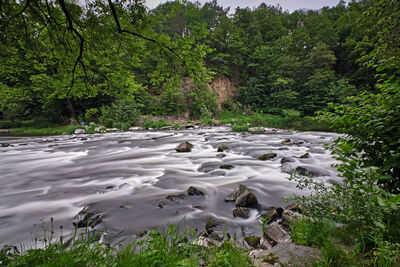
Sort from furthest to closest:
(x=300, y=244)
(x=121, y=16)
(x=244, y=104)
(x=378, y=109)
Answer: (x=244, y=104), (x=121, y=16), (x=378, y=109), (x=300, y=244)

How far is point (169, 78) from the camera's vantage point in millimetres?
4348

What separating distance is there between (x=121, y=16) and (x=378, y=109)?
4291mm

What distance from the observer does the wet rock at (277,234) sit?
7.01 feet

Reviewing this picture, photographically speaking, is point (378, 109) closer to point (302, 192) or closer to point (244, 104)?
point (302, 192)

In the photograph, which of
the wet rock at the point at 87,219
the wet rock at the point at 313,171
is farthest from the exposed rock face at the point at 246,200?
the wet rock at the point at 87,219

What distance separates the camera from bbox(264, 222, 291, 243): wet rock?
2138 millimetres

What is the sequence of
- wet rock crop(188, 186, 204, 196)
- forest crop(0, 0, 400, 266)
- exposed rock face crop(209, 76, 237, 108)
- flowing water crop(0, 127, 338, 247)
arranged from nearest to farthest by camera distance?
forest crop(0, 0, 400, 266) → flowing water crop(0, 127, 338, 247) → wet rock crop(188, 186, 204, 196) → exposed rock face crop(209, 76, 237, 108)

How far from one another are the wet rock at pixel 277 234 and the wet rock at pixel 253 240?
12cm

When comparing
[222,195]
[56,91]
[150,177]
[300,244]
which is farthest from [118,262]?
[56,91]

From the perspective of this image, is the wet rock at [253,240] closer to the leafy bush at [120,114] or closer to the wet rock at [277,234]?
the wet rock at [277,234]

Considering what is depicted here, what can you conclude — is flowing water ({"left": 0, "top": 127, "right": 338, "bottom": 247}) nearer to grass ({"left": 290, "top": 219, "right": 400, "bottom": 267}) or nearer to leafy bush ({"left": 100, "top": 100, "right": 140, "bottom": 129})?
grass ({"left": 290, "top": 219, "right": 400, "bottom": 267})

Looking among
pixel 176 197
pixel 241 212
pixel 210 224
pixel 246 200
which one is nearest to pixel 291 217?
pixel 241 212

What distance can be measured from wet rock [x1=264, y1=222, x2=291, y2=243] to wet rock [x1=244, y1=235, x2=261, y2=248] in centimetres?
12

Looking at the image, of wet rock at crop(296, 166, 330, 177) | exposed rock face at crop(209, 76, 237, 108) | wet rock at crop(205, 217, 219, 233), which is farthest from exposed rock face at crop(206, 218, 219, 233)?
exposed rock face at crop(209, 76, 237, 108)
